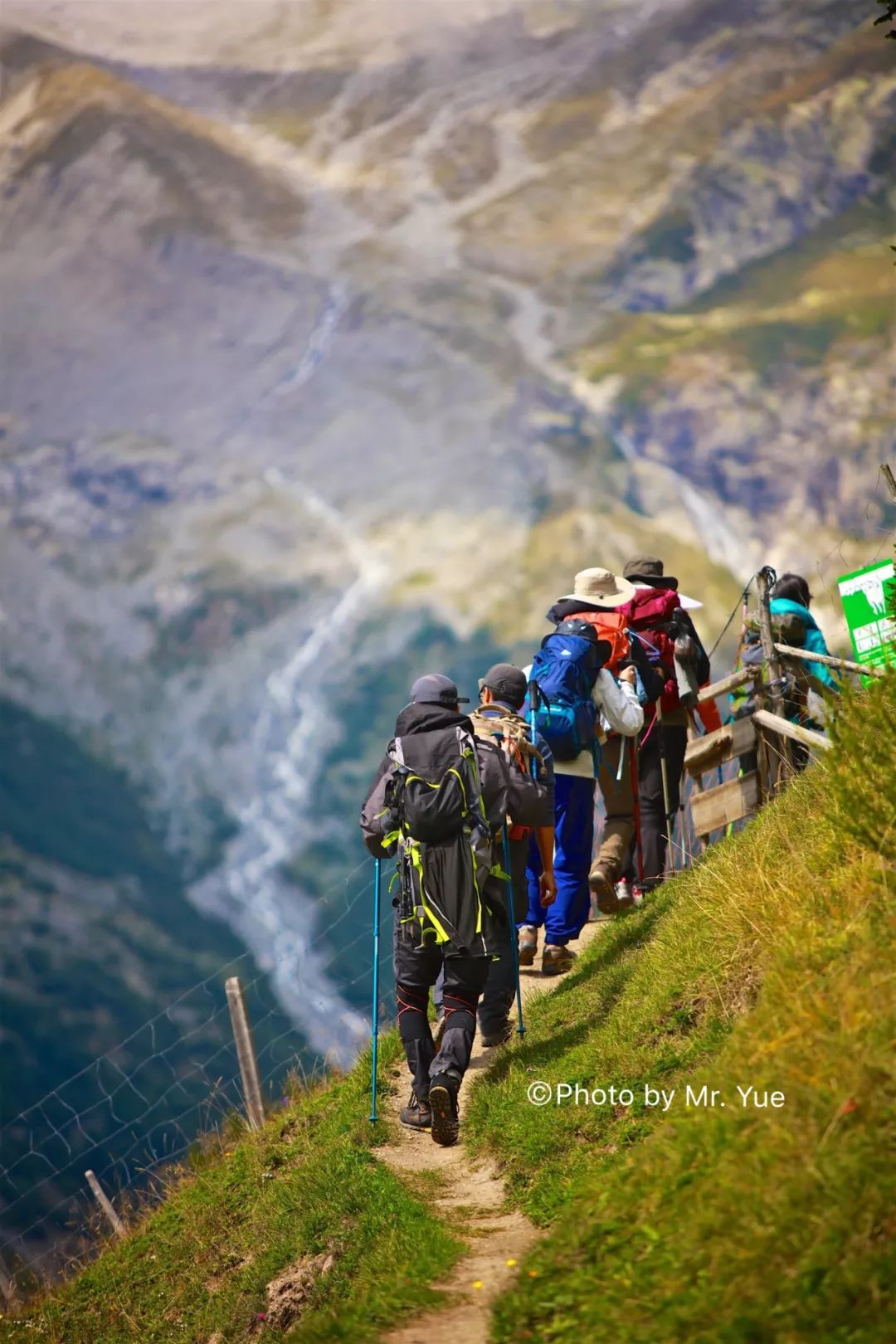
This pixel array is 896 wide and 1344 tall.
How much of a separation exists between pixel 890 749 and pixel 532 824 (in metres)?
1.69

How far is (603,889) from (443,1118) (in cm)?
192

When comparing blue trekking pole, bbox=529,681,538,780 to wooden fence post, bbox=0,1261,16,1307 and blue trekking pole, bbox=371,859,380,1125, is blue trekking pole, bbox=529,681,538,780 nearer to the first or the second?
blue trekking pole, bbox=371,859,380,1125

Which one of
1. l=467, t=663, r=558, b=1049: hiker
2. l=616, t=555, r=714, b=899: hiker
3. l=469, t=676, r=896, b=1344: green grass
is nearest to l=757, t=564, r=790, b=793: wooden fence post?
l=616, t=555, r=714, b=899: hiker

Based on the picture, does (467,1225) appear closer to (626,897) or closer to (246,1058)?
(626,897)

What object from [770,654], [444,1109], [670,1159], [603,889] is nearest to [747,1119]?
[670,1159]

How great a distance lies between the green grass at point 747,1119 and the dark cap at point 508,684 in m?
1.29

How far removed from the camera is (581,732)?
21.3 feet

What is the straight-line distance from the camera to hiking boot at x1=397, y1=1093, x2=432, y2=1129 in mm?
5426

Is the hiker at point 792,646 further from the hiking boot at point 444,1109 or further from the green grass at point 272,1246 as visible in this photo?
the hiking boot at point 444,1109

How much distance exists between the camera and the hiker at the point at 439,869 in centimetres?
525

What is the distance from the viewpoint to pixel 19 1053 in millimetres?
40656

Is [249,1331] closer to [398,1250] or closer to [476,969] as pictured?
[398,1250]

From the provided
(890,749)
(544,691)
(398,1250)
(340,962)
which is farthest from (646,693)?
(340,962)

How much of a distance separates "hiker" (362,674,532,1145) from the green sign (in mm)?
1689
